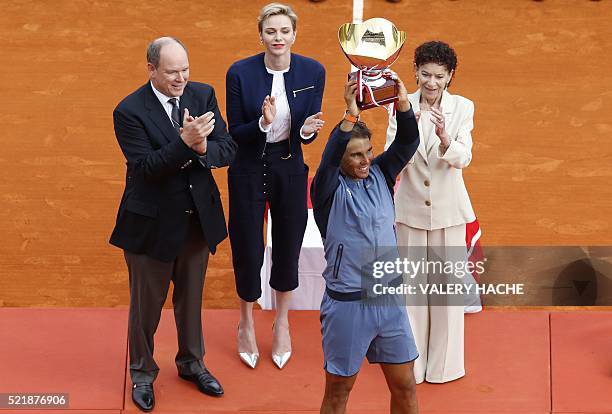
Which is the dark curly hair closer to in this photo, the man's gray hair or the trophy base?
the trophy base

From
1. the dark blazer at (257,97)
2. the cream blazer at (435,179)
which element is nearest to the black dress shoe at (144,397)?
the dark blazer at (257,97)

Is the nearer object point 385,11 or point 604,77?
point 604,77

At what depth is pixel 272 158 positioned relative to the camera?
6555mm

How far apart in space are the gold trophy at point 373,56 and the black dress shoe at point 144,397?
2019 mm

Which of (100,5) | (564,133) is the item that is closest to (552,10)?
(564,133)

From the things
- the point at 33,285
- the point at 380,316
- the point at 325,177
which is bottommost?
the point at 33,285

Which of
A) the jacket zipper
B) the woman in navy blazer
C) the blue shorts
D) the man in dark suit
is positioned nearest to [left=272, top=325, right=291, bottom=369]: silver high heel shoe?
the woman in navy blazer

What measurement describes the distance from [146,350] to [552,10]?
6.52 metres

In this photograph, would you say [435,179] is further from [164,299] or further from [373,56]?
[164,299]

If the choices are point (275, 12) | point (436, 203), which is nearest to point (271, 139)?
point (275, 12)

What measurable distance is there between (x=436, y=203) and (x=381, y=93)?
1109 mm

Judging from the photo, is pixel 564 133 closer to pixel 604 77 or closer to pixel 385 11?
pixel 604 77

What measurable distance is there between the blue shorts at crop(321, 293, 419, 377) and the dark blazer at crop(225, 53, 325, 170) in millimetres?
1246

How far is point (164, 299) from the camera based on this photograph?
20.9 ft
